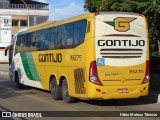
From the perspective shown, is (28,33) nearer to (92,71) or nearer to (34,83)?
(34,83)

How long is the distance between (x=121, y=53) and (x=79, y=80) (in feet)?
5.33

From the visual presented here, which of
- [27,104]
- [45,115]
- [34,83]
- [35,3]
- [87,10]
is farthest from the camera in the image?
[35,3]

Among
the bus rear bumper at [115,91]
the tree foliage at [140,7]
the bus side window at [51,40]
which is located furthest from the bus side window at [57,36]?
the tree foliage at [140,7]

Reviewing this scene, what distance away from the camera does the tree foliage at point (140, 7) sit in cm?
1978

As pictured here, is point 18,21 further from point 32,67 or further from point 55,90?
point 55,90

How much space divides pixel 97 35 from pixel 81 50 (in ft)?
2.53

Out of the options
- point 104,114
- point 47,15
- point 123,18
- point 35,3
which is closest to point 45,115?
point 104,114

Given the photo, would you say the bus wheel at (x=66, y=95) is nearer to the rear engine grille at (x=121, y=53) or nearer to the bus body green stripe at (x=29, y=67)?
the rear engine grille at (x=121, y=53)

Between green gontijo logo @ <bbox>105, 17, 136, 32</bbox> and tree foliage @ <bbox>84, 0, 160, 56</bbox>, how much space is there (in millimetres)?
4594

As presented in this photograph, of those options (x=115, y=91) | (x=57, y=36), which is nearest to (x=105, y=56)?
(x=115, y=91)

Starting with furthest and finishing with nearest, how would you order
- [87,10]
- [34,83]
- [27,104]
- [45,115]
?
[87,10] → [34,83] → [27,104] → [45,115]

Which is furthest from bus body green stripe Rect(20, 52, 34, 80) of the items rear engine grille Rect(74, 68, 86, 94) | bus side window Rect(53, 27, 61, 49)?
rear engine grille Rect(74, 68, 86, 94)

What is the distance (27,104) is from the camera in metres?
15.9

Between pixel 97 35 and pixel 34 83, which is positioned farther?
pixel 34 83
